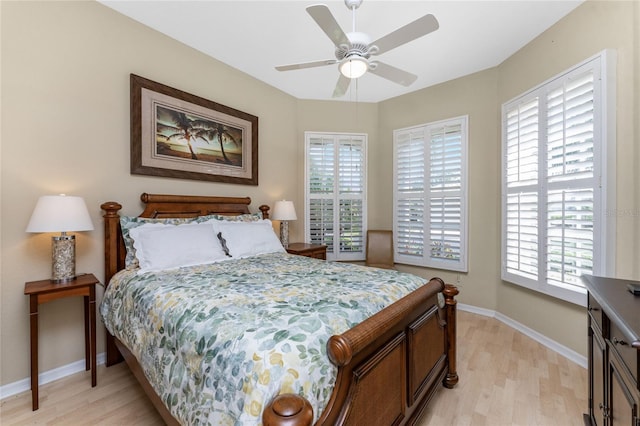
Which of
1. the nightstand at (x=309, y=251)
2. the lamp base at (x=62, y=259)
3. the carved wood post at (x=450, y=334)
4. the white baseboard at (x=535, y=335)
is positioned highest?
the lamp base at (x=62, y=259)

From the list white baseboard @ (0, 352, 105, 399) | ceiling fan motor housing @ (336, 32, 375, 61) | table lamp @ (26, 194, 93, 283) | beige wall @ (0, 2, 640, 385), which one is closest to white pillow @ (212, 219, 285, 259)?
beige wall @ (0, 2, 640, 385)

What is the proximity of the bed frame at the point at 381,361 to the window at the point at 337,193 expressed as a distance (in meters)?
2.23

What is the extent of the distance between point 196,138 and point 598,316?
3.30 meters

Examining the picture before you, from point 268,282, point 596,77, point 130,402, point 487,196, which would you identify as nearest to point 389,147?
point 487,196

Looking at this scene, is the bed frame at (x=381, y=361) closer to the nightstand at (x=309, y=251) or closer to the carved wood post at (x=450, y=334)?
the carved wood post at (x=450, y=334)

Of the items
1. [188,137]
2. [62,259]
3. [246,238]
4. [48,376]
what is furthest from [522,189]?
[48,376]

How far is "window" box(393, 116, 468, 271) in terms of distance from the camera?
3559mm

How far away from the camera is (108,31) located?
2.35m

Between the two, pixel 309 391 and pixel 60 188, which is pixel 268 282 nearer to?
pixel 309 391

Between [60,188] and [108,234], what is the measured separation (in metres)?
0.46

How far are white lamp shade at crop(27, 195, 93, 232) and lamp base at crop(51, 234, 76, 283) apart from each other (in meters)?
A: 0.21

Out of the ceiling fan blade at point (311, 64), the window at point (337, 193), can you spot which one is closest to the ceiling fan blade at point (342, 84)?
the ceiling fan blade at point (311, 64)

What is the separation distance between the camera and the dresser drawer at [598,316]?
1173 mm

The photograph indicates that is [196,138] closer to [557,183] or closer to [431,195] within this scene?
[431,195]
